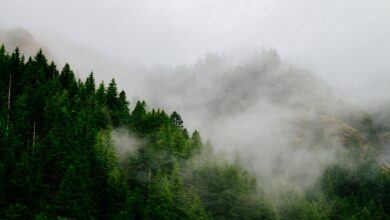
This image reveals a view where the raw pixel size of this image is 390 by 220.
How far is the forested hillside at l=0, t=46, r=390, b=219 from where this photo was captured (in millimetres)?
52594

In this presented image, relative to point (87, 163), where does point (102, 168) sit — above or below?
below

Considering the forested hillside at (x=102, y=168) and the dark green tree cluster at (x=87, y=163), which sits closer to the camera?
the dark green tree cluster at (x=87, y=163)

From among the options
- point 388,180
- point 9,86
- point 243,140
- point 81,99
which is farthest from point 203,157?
point 243,140

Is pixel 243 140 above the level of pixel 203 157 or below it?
above

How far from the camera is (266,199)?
7975cm

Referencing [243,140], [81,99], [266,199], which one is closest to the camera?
[266,199]

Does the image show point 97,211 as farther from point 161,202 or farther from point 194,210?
point 194,210

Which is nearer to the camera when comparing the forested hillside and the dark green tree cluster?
the dark green tree cluster

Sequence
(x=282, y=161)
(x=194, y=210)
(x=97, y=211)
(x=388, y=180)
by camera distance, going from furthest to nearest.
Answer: (x=282, y=161) < (x=388, y=180) < (x=194, y=210) < (x=97, y=211)

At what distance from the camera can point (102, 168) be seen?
61.7m

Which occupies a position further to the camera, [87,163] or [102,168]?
[102,168]

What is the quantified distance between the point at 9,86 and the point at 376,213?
295 ft

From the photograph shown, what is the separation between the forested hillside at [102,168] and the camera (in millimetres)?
52594

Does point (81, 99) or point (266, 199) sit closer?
point (266, 199)
